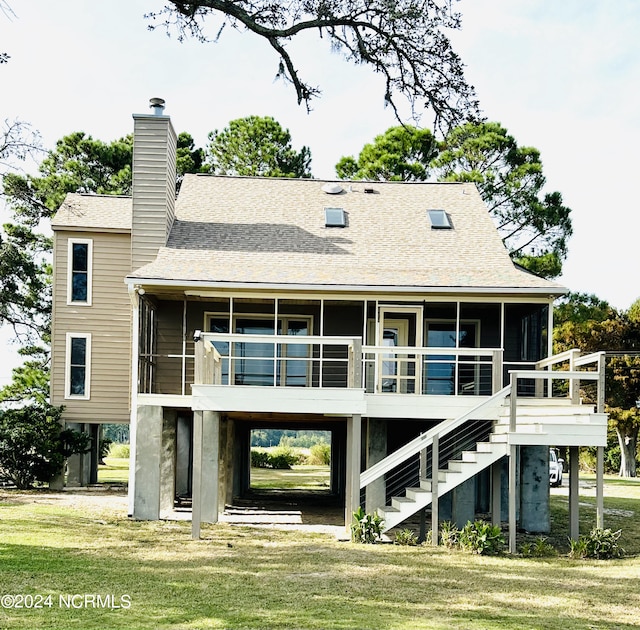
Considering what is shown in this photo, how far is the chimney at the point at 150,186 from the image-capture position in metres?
19.9

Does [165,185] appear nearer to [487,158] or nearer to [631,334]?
[487,158]

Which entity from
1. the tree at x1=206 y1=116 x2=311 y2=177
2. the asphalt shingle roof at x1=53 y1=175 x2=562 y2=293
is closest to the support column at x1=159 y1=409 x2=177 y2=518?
the asphalt shingle roof at x1=53 y1=175 x2=562 y2=293

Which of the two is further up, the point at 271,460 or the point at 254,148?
the point at 254,148

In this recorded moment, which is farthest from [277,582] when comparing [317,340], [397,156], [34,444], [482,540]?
[397,156]

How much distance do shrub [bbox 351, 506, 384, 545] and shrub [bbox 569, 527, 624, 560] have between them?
2.89m

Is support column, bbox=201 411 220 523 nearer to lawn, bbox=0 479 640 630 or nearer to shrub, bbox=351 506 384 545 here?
lawn, bbox=0 479 640 630

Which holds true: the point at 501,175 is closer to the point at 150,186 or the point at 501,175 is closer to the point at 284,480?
the point at 284,480

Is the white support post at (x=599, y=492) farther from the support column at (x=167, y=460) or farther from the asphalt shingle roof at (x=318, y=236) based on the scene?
the support column at (x=167, y=460)

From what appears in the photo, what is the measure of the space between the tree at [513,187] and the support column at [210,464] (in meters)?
21.0

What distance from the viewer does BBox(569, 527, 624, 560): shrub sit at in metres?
13.7

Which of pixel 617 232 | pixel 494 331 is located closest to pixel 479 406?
pixel 494 331

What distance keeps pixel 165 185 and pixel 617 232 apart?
890 inches

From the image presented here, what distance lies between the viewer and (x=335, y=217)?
21922 millimetres

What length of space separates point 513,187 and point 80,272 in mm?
18282
